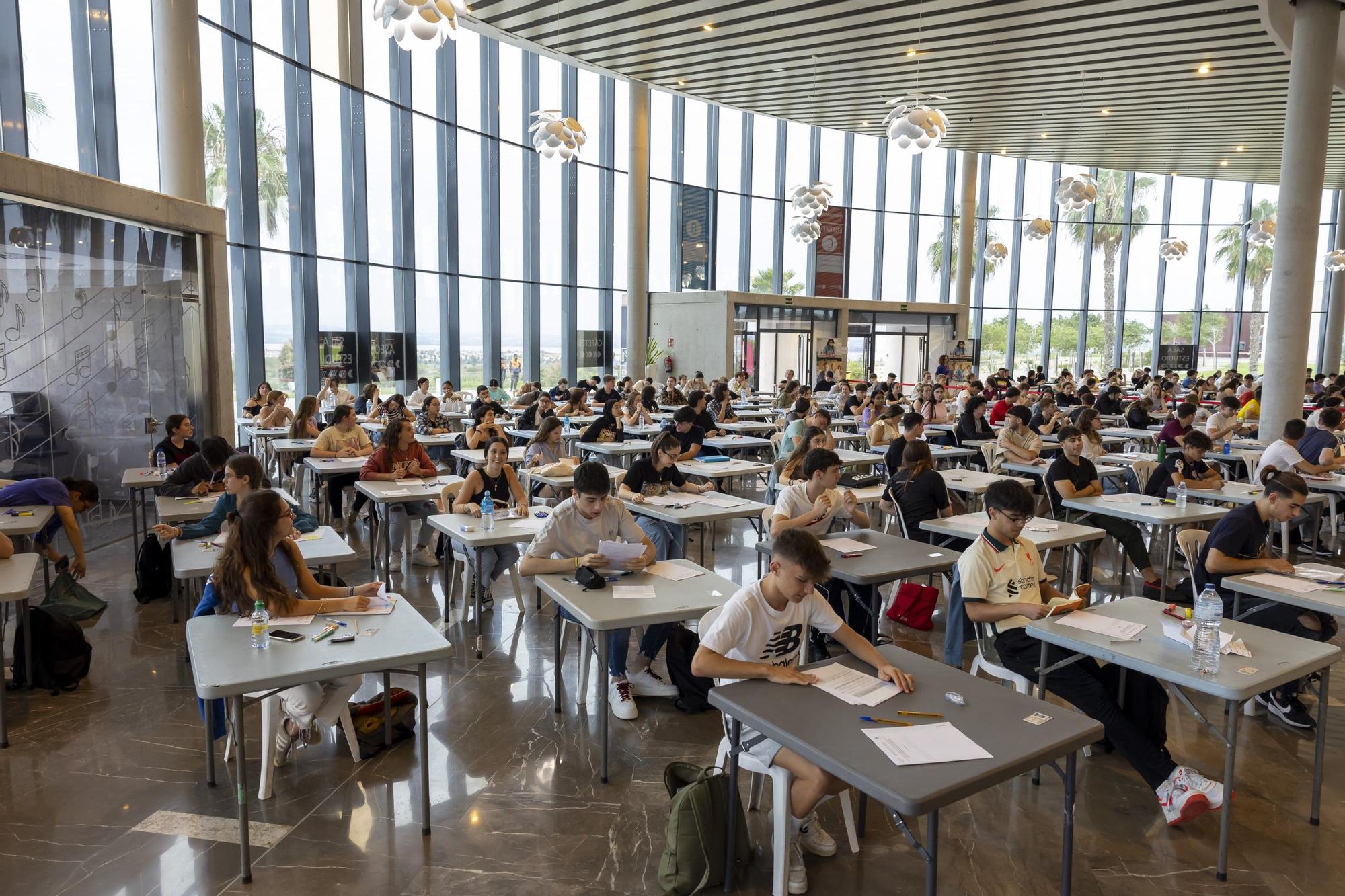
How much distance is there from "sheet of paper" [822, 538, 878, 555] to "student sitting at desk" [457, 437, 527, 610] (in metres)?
2.00

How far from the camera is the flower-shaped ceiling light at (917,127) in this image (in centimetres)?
813

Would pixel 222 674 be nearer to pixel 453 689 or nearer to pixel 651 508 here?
pixel 453 689

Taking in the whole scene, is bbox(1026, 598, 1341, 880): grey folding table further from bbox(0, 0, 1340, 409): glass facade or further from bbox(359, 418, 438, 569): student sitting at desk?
bbox(0, 0, 1340, 409): glass facade

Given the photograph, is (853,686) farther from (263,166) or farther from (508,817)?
(263,166)

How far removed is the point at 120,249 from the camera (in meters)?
7.34

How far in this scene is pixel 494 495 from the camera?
590 cm

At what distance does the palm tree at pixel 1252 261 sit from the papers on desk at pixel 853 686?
2928 cm

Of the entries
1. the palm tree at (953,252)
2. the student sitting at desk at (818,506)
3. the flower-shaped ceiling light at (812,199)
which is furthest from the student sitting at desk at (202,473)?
the palm tree at (953,252)

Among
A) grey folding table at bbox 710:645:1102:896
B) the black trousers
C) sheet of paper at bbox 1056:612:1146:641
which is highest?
sheet of paper at bbox 1056:612:1146:641

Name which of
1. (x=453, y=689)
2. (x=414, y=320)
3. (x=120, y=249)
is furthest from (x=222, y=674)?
(x=414, y=320)

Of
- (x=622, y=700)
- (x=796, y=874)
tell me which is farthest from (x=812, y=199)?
(x=796, y=874)

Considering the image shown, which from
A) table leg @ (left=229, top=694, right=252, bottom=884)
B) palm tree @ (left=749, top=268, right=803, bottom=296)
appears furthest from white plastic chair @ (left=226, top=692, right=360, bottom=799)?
palm tree @ (left=749, top=268, right=803, bottom=296)

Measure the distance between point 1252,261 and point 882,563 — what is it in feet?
93.8

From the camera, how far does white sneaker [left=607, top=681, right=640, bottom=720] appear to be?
4.20m
